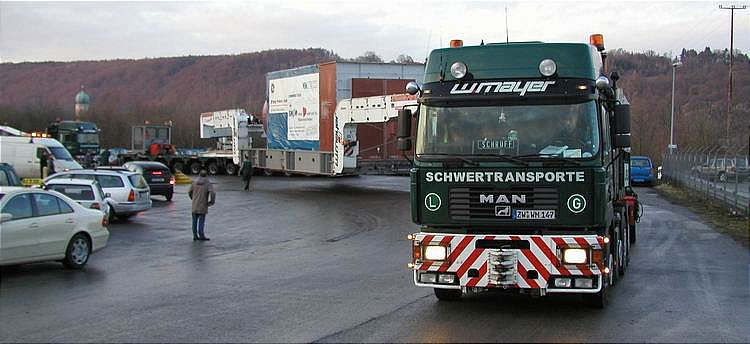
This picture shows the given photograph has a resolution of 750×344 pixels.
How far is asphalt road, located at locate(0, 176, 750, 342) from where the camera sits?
27.1ft

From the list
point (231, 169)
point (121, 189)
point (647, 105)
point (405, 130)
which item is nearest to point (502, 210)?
point (405, 130)

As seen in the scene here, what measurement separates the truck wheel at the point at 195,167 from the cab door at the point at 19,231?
37.2m

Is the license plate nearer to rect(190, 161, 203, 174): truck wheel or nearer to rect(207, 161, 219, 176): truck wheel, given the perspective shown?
rect(207, 161, 219, 176): truck wheel

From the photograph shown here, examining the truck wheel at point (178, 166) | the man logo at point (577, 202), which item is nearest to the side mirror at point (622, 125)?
the man logo at point (577, 202)

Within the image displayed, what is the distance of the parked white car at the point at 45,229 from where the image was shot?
11.9 meters

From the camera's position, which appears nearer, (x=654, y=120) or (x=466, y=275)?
(x=466, y=275)

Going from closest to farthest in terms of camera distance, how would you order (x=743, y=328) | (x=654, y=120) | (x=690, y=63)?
(x=743, y=328)
(x=654, y=120)
(x=690, y=63)

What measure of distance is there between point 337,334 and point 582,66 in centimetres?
415

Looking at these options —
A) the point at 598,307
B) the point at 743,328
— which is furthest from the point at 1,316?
the point at 743,328

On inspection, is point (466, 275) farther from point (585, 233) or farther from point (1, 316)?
point (1, 316)

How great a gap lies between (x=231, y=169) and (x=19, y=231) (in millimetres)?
36156

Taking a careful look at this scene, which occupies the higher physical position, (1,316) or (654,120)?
(654,120)

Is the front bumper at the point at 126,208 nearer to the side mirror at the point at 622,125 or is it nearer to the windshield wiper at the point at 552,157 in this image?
the windshield wiper at the point at 552,157

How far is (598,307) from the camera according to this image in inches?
374
